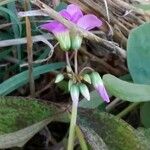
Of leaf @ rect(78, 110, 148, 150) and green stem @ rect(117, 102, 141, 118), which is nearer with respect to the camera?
leaf @ rect(78, 110, 148, 150)

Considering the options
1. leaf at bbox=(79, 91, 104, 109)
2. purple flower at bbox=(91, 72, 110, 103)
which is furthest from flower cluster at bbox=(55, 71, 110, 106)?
leaf at bbox=(79, 91, 104, 109)

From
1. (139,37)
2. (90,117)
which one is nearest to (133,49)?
(139,37)

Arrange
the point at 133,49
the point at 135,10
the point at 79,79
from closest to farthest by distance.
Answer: the point at 79,79 → the point at 133,49 → the point at 135,10

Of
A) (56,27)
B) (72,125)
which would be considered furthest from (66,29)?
(72,125)

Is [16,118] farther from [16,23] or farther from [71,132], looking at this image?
[16,23]

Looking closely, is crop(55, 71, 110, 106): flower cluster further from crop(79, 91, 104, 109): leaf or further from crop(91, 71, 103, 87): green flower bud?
crop(79, 91, 104, 109): leaf

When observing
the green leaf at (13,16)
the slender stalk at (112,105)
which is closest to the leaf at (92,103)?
the slender stalk at (112,105)

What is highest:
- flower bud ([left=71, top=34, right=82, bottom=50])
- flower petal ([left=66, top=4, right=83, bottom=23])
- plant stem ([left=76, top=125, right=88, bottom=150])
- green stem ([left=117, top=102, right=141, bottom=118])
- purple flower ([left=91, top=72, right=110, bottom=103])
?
flower petal ([left=66, top=4, right=83, bottom=23])
